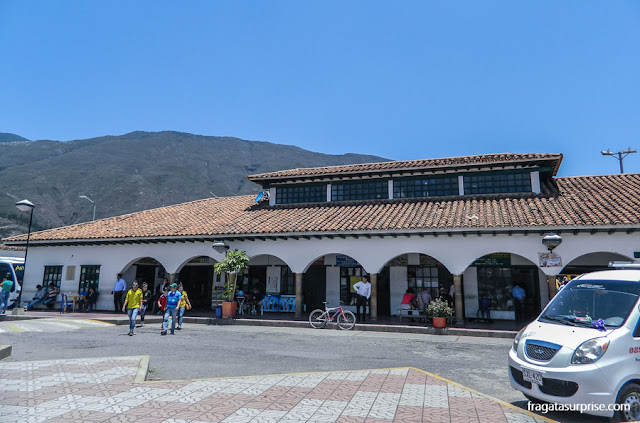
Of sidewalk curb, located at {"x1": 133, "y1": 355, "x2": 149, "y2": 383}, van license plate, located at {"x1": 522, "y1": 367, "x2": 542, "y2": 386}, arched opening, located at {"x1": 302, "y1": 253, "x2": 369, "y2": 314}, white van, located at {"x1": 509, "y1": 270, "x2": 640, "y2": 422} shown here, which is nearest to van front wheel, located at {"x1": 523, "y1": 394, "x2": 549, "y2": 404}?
white van, located at {"x1": 509, "y1": 270, "x2": 640, "y2": 422}

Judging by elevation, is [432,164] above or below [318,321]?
above

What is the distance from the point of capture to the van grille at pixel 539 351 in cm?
520

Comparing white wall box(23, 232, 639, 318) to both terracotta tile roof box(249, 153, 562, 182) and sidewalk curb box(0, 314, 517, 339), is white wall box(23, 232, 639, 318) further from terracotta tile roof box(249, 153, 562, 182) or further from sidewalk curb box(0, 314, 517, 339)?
terracotta tile roof box(249, 153, 562, 182)

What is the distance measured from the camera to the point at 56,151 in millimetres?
141625

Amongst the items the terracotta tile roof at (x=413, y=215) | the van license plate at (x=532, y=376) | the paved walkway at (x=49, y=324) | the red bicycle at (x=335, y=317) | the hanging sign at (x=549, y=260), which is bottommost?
the paved walkway at (x=49, y=324)

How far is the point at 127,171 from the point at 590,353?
408ft

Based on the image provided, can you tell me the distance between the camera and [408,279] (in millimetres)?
17984

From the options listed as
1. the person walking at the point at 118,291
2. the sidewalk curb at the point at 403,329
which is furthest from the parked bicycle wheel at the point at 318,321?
the person walking at the point at 118,291

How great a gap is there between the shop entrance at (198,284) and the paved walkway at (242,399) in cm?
1473

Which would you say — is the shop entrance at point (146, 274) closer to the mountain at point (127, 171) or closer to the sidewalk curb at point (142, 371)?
the sidewalk curb at point (142, 371)

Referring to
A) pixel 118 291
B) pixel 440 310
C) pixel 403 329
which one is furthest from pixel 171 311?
pixel 440 310

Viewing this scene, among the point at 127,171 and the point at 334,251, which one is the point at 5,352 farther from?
the point at 127,171

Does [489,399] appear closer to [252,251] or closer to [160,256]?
[252,251]

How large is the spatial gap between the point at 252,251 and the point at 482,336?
9722mm
